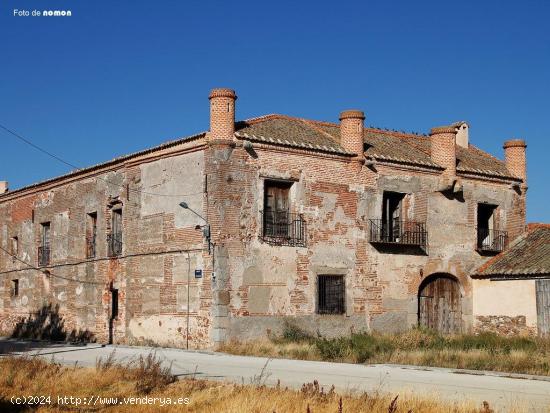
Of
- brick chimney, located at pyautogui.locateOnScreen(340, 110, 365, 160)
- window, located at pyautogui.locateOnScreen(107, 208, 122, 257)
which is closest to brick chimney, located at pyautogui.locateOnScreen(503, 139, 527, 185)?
brick chimney, located at pyautogui.locateOnScreen(340, 110, 365, 160)

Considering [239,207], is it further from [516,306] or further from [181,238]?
[516,306]

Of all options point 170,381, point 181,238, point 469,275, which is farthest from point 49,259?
point 170,381

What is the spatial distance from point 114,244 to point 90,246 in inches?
81.3

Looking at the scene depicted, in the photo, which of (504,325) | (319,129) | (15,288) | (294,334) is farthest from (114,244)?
(504,325)

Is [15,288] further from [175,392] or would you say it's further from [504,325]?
[175,392]

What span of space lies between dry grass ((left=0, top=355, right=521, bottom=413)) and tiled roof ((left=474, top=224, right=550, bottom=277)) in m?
17.1

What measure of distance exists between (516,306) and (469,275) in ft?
8.52

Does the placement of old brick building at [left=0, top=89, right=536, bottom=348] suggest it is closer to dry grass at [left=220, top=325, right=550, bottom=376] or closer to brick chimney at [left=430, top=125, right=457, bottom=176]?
brick chimney at [left=430, top=125, right=457, bottom=176]

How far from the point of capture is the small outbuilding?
27.4 meters

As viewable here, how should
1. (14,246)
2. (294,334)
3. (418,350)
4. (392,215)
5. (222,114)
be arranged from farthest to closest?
(14,246) < (392,215) < (294,334) < (222,114) < (418,350)

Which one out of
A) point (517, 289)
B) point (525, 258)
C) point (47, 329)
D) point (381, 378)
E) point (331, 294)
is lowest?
point (47, 329)

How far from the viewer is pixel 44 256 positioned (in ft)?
113

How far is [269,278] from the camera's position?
2572 cm

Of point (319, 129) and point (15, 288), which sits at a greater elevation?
point (319, 129)
